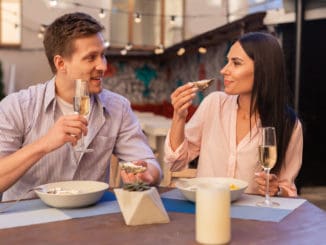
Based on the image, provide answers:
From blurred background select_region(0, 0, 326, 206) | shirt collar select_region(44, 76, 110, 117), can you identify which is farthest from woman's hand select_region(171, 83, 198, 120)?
blurred background select_region(0, 0, 326, 206)

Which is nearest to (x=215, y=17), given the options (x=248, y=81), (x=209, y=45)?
(x=209, y=45)

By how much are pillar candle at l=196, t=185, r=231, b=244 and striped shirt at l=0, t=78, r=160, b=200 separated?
36.3 inches

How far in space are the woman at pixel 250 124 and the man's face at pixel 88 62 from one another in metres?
0.39

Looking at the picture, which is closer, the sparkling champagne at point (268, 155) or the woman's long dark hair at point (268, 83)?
the sparkling champagne at point (268, 155)

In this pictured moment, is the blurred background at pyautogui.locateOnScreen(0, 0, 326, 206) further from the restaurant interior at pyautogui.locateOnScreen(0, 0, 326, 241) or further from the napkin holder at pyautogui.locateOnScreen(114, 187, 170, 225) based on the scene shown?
the napkin holder at pyautogui.locateOnScreen(114, 187, 170, 225)

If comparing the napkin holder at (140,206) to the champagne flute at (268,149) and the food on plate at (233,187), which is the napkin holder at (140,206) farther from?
the champagne flute at (268,149)

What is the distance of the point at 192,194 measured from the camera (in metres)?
1.67

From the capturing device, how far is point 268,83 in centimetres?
224

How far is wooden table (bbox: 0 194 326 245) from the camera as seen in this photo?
1305 millimetres

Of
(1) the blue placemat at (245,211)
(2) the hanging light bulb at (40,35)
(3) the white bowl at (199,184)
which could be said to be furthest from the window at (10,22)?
(1) the blue placemat at (245,211)

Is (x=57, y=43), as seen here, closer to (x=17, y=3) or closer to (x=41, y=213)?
A: (x=41, y=213)

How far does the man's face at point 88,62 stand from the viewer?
83.4 inches

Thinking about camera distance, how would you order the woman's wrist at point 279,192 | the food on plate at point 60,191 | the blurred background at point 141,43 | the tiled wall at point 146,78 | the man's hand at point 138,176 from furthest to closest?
the tiled wall at point 146,78
the blurred background at point 141,43
the woman's wrist at point 279,192
the man's hand at point 138,176
the food on plate at point 60,191

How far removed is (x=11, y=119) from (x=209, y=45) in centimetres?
528
